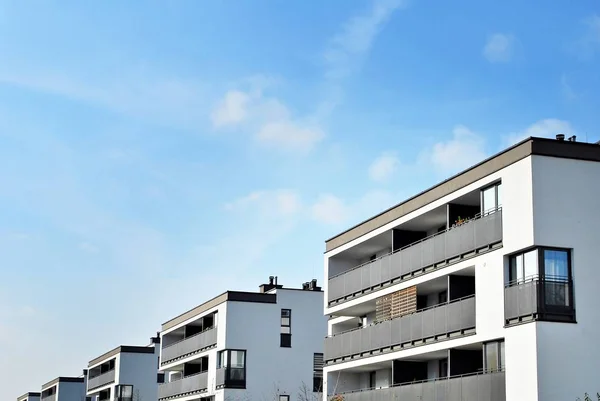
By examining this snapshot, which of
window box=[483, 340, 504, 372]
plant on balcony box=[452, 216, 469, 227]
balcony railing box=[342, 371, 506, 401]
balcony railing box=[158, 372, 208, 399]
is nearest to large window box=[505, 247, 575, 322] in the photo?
window box=[483, 340, 504, 372]

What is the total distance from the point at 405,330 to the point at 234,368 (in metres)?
23.0

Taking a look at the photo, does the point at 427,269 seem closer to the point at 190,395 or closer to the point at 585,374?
the point at 585,374

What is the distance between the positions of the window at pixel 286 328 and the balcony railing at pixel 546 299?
32.3 meters

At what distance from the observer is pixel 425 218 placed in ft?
137

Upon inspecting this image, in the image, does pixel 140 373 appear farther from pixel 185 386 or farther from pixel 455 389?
pixel 455 389

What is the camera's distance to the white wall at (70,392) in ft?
397

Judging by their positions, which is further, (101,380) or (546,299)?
(101,380)

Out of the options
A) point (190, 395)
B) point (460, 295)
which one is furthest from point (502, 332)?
point (190, 395)

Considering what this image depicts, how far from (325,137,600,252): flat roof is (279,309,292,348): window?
62.1ft

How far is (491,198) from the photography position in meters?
35.3

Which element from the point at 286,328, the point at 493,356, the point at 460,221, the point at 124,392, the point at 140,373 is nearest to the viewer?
the point at 493,356

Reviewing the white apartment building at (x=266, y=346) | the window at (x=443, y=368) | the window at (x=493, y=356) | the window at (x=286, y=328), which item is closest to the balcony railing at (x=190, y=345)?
the white apartment building at (x=266, y=346)

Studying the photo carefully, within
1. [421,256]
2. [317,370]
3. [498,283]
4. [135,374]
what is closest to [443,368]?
[421,256]

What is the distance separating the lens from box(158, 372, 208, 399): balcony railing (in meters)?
66.1
